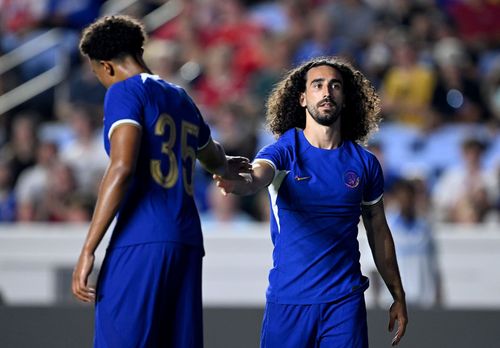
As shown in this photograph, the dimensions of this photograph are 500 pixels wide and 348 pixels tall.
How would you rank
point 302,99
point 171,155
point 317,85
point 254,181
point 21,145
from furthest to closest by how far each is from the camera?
point 21,145
point 302,99
point 317,85
point 254,181
point 171,155

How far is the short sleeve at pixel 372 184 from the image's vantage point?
4.66 meters

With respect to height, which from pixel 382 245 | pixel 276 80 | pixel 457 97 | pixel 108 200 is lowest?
pixel 382 245

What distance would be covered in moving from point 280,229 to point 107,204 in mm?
944

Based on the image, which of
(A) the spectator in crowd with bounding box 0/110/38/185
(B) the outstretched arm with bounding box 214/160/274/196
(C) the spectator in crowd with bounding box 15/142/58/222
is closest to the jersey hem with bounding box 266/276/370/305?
(B) the outstretched arm with bounding box 214/160/274/196

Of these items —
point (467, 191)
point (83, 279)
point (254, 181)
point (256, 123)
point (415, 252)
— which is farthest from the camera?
point (256, 123)

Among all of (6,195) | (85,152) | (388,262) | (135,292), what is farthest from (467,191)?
(135,292)

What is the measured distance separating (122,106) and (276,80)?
7.36 m

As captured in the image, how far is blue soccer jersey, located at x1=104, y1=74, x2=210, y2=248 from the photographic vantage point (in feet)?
13.5

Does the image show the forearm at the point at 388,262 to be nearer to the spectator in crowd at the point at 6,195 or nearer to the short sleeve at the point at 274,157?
the short sleeve at the point at 274,157

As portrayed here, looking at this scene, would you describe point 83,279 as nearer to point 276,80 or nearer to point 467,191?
point 467,191

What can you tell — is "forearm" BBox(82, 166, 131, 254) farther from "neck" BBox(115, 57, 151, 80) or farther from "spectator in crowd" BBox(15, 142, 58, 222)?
"spectator in crowd" BBox(15, 142, 58, 222)

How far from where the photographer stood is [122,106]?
Answer: 4.07 m

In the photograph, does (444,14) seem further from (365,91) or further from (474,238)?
(365,91)

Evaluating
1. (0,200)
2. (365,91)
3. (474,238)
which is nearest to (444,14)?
(474,238)
